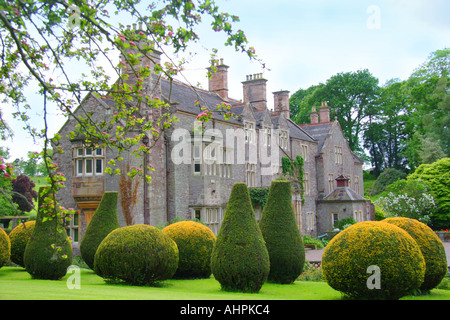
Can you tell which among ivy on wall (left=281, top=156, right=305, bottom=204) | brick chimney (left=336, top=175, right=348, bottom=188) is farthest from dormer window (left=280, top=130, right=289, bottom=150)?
brick chimney (left=336, top=175, right=348, bottom=188)

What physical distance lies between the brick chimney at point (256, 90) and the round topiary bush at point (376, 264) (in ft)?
79.1

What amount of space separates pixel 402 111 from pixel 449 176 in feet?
83.8

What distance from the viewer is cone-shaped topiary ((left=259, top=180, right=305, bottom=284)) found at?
15.2 m

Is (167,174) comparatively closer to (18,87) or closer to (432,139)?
(18,87)

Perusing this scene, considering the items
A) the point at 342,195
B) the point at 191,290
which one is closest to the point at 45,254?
the point at 191,290

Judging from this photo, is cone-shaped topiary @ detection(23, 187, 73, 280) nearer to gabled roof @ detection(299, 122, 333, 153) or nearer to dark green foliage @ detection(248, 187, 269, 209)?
dark green foliage @ detection(248, 187, 269, 209)

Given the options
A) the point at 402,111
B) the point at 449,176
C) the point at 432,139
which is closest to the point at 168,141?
the point at 449,176

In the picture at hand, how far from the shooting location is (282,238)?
1532 cm

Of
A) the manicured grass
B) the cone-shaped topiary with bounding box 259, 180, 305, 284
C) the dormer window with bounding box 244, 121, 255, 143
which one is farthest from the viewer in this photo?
the dormer window with bounding box 244, 121, 255, 143

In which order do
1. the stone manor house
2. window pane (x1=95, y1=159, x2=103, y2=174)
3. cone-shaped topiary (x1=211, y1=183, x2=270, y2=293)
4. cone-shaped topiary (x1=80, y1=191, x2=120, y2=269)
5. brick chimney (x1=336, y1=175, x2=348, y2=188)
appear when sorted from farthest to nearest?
brick chimney (x1=336, y1=175, x2=348, y2=188), window pane (x1=95, y1=159, x2=103, y2=174), the stone manor house, cone-shaped topiary (x1=80, y1=191, x2=120, y2=269), cone-shaped topiary (x1=211, y1=183, x2=270, y2=293)

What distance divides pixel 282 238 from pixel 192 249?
3.21 m

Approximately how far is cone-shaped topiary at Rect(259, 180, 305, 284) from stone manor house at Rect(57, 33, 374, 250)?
4.30 metres

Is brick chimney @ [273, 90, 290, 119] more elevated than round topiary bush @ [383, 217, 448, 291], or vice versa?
brick chimney @ [273, 90, 290, 119]

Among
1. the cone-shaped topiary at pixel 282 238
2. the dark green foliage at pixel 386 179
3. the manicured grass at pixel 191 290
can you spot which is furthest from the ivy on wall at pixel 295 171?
the dark green foliage at pixel 386 179
